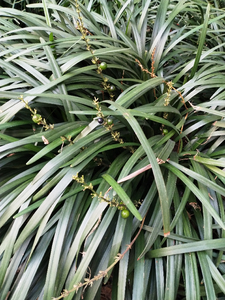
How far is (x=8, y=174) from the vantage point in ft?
2.82

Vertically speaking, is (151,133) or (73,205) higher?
(151,133)

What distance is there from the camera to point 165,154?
75cm

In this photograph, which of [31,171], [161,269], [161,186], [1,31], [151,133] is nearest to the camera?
[161,186]

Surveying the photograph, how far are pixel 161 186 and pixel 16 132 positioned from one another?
61cm

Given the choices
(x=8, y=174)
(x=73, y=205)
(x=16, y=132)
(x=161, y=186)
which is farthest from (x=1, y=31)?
(x=161, y=186)

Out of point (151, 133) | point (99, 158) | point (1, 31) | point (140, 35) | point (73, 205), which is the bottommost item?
point (73, 205)

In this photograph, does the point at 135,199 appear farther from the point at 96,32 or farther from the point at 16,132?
the point at 96,32

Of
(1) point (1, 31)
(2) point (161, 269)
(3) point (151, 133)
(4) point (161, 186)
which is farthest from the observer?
(1) point (1, 31)

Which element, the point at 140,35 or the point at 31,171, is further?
the point at 140,35

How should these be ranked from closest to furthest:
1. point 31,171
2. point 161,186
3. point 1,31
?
point 161,186, point 31,171, point 1,31

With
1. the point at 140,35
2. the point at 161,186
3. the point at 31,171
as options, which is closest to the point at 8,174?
the point at 31,171

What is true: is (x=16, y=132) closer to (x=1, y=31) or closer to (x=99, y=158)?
(x=99, y=158)

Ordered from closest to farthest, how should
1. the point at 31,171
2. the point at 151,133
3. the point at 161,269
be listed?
the point at 161,269, the point at 31,171, the point at 151,133

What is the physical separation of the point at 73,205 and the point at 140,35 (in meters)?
0.96
